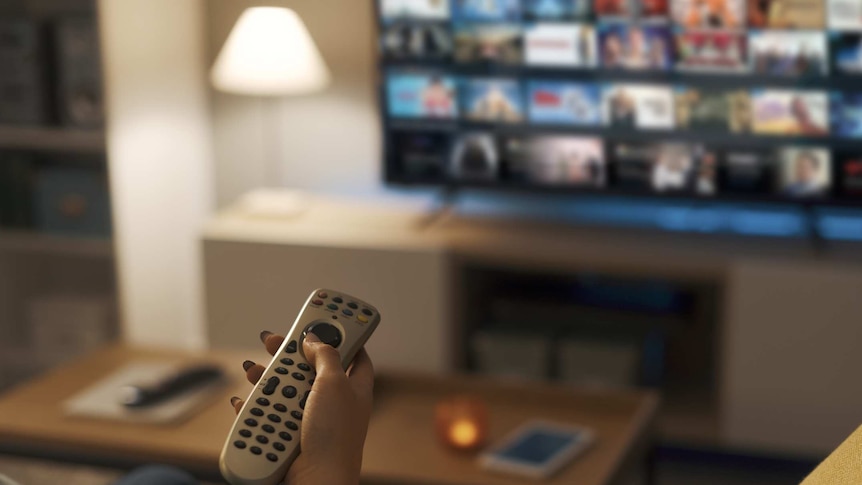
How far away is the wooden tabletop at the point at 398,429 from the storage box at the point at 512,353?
0.62m

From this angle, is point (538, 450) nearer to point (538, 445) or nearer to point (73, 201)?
point (538, 445)

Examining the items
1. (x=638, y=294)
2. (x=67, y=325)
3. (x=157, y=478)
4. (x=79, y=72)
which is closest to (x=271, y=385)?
(x=157, y=478)

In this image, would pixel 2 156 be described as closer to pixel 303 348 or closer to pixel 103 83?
pixel 103 83

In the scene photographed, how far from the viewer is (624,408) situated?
1567mm

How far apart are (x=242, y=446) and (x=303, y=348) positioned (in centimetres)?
7

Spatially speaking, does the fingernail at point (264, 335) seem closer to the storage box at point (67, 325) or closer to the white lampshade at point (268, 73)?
the white lampshade at point (268, 73)

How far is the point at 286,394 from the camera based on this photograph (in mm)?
540

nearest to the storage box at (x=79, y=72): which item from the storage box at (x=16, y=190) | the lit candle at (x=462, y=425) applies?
the storage box at (x=16, y=190)

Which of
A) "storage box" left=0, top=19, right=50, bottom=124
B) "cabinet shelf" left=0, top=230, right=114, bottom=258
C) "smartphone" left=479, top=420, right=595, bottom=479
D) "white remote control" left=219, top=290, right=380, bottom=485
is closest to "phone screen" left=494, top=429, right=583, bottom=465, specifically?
"smartphone" left=479, top=420, right=595, bottom=479

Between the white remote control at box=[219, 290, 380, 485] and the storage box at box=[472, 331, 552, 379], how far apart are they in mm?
1683

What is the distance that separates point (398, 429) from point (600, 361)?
0.80m

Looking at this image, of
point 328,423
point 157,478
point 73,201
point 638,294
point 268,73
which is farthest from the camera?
point 73,201

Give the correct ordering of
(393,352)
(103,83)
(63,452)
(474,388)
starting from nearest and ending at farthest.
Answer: (63,452) < (474,388) < (393,352) < (103,83)

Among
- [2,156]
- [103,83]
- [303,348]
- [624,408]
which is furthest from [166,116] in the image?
[303,348]
